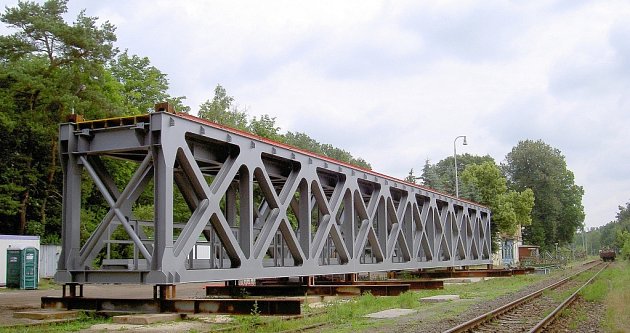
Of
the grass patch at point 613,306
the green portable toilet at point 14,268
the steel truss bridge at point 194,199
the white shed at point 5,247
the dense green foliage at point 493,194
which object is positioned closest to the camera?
the grass patch at point 613,306

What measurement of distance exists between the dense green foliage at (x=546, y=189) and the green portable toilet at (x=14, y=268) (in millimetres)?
75980

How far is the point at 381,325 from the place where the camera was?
51.0ft

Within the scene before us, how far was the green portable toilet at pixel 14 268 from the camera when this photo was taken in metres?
32.0

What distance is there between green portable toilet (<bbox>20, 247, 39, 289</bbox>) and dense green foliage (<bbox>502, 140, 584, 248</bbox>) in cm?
7548

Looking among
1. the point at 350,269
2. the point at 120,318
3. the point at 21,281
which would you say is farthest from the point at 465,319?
the point at 21,281

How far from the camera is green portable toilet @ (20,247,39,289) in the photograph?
3178 cm

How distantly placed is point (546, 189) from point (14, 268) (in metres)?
78.8

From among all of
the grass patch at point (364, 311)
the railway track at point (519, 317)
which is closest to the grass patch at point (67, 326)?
the grass patch at point (364, 311)

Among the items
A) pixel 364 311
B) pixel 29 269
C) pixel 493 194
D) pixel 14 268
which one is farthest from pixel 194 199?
pixel 493 194

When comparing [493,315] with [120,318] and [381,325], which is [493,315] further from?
[120,318]

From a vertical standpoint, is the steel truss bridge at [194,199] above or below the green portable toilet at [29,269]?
above

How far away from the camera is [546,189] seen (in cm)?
9450

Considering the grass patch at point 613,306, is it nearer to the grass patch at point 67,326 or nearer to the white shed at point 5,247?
the grass patch at point 67,326

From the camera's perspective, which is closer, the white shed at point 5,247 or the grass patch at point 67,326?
the grass patch at point 67,326
